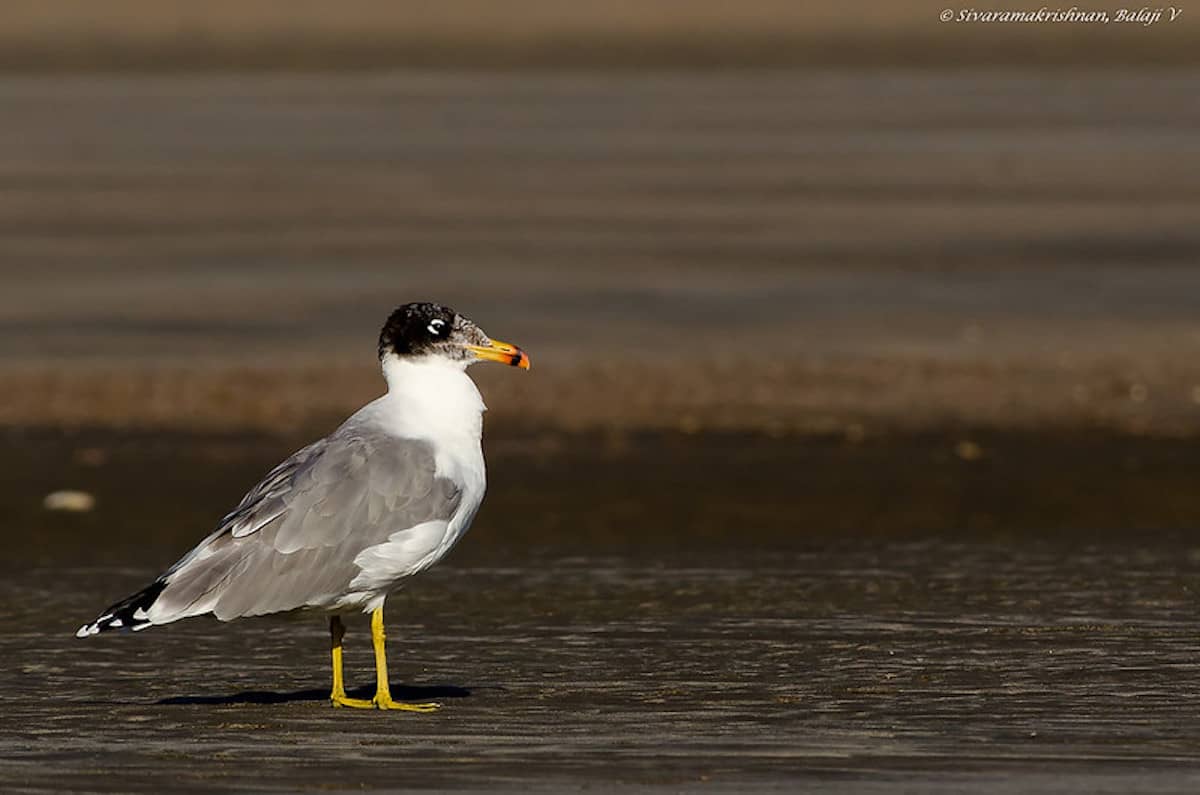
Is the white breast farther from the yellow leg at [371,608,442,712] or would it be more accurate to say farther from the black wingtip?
the black wingtip

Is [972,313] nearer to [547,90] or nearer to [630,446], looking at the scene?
[630,446]

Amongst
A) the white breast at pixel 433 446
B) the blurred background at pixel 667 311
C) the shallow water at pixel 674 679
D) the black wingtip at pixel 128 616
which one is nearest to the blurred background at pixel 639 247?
the blurred background at pixel 667 311

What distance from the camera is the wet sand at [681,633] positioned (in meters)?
8.45

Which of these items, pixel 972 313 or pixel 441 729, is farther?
pixel 972 313

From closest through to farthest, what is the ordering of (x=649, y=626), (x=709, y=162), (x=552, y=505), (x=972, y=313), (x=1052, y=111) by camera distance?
1. (x=649, y=626)
2. (x=552, y=505)
3. (x=972, y=313)
4. (x=709, y=162)
5. (x=1052, y=111)

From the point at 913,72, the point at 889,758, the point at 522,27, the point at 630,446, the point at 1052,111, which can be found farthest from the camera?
the point at 522,27

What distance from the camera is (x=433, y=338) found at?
10.1 metres

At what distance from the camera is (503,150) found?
3134 centimetres

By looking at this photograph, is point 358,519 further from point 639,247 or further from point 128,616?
point 639,247

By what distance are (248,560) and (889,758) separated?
95.6 inches

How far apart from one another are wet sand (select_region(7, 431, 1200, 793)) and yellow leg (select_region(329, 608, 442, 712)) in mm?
109

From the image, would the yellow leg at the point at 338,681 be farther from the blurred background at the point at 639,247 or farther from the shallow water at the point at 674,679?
the blurred background at the point at 639,247

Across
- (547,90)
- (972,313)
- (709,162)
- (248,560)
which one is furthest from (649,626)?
(547,90)

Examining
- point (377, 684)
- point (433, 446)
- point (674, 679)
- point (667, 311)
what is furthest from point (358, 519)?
point (667, 311)
